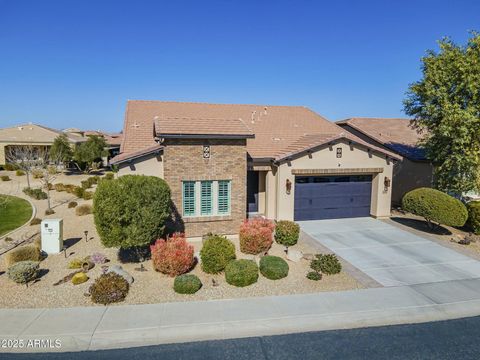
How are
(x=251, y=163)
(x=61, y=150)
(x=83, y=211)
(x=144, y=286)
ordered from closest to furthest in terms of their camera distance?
(x=144, y=286)
(x=251, y=163)
(x=83, y=211)
(x=61, y=150)

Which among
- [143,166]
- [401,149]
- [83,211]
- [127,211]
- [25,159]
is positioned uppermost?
[401,149]

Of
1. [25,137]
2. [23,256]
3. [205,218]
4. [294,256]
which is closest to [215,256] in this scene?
[294,256]

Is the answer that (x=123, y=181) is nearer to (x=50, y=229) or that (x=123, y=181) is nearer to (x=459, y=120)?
(x=50, y=229)

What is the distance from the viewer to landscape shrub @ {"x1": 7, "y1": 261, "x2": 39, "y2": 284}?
34.2 feet

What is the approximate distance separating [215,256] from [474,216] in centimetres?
1345

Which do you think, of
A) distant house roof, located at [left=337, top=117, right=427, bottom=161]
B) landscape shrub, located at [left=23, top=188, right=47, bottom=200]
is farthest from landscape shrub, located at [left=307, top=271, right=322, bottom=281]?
landscape shrub, located at [left=23, top=188, right=47, bottom=200]

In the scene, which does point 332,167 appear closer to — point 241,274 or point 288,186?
point 288,186

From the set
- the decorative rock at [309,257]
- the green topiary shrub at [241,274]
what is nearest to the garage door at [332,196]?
the decorative rock at [309,257]

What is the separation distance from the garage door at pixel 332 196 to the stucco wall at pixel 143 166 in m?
7.44

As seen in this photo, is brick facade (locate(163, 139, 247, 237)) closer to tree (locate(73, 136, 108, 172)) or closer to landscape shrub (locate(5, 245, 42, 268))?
landscape shrub (locate(5, 245, 42, 268))

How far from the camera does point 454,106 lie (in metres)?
16.6

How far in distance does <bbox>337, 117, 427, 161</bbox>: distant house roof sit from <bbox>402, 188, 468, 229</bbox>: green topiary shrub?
6427mm

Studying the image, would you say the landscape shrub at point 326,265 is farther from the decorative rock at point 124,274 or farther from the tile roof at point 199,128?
the decorative rock at point 124,274

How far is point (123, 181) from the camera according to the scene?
1161 cm
